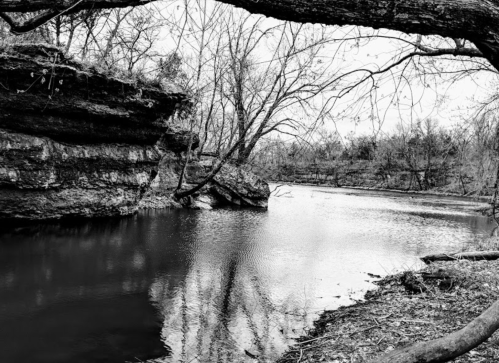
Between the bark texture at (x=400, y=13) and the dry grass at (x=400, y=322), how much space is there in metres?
2.84

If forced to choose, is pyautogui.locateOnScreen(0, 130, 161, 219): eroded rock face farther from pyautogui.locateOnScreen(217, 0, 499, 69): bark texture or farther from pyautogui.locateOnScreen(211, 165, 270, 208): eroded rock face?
pyautogui.locateOnScreen(217, 0, 499, 69): bark texture

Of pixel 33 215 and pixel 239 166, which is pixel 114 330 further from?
pixel 239 166

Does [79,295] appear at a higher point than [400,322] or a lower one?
lower

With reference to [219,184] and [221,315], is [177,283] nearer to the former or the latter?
[221,315]

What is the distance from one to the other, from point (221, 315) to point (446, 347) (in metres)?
4.10

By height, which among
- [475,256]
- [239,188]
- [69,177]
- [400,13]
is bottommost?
[475,256]

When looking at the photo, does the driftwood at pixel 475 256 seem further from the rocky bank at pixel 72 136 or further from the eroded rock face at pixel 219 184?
the eroded rock face at pixel 219 184

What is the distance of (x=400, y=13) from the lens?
275cm

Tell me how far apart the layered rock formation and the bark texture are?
9559 mm

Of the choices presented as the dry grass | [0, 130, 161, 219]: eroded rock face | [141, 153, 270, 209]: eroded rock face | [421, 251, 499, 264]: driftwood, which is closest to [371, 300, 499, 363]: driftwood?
the dry grass

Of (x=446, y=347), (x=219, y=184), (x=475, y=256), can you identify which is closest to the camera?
(x=446, y=347)

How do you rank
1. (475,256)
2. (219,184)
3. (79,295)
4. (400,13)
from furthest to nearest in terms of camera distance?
(219,184) < (475,256) < (79,295) < (400,13)

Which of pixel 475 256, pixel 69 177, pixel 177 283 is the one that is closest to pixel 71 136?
pixel 69 177

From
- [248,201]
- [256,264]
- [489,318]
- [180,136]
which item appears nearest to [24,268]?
[256,264]
